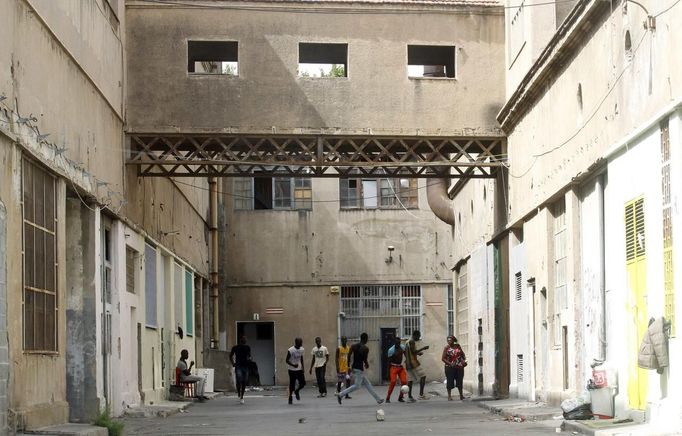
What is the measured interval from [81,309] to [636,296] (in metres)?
9.91

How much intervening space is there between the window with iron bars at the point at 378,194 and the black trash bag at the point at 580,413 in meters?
29.1

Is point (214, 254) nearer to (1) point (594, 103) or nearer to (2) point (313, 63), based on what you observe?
(2) point (313, 63)

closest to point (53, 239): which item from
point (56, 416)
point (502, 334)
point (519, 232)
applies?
point (56, 416)

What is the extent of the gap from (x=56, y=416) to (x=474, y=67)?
14.1 m

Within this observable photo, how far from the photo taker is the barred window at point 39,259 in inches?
673

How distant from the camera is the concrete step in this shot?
15.9 metres

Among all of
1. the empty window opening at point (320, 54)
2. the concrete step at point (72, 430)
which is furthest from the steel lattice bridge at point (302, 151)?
the concrete step at point (72, 430)

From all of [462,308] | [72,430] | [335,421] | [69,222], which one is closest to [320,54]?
[69,222]

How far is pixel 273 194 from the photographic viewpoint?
156 ft

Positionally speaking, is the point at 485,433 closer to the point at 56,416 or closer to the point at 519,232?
the point at 56,416

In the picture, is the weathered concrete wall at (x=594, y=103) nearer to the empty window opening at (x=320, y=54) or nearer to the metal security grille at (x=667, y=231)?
the metal security grille at (x=667, y=231)

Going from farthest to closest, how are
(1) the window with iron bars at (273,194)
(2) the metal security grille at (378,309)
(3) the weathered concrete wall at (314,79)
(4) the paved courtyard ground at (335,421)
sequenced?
(1) the window with iron bars at (273,194) → (2) the metal security grille at (378,309) → (3) the weathered concrete wall at (314,79) → (4) the paved courtyard ground at (335,421)

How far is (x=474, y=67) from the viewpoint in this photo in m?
28.6

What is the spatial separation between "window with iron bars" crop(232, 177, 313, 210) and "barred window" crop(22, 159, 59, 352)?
28.4 m
